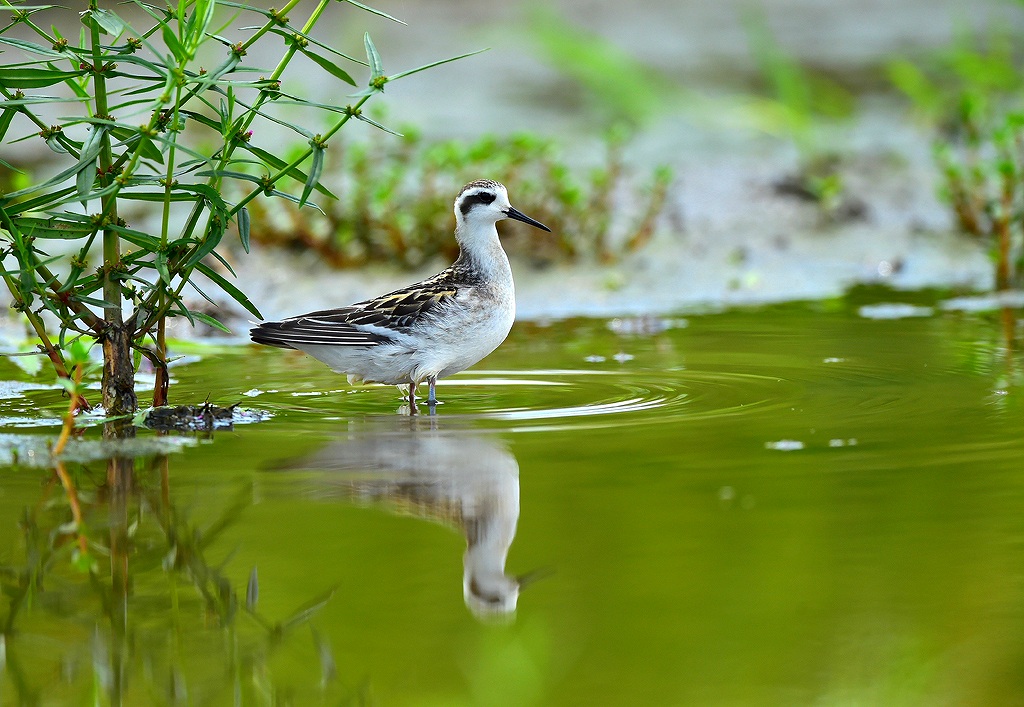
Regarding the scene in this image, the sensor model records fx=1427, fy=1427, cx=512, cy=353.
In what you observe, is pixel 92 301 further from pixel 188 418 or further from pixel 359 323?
pixel 359 323

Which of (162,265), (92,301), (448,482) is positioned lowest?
(448,482)

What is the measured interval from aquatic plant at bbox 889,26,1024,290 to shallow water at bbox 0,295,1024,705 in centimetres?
309

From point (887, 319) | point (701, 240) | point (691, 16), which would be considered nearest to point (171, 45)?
point (887, 319)

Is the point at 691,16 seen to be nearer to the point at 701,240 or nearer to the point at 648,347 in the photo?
the point at 701,240

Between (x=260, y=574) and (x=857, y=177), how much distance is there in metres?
9.95

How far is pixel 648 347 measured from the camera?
26.9 feet

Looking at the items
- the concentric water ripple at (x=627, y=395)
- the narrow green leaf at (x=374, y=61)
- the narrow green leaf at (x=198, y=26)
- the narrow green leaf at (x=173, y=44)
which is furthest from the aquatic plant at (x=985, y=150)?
the narrow green leaf at (x=173, y=44)

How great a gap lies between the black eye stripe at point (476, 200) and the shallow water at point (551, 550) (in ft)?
3.83

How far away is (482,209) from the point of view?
7566 millimetres

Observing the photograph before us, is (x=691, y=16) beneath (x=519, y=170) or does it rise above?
above

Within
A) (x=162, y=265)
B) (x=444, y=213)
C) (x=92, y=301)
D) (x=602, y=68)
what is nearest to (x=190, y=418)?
(x=92, y=301)

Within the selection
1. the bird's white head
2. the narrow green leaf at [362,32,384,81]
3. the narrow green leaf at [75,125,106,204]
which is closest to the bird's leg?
the bird's white head

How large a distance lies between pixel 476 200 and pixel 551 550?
3.78 meters

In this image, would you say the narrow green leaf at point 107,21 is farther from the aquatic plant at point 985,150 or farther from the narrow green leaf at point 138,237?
the aquatic plant at point 985,150
